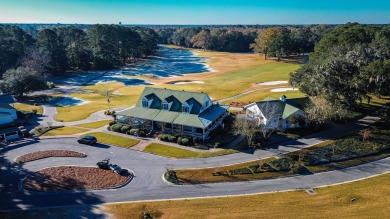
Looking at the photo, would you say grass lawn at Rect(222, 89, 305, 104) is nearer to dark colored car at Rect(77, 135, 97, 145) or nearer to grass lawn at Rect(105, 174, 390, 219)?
dark colored car at Rect(77, 135, 97, 145)

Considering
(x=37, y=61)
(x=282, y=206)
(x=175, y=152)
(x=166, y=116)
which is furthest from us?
(x=37, y=61)

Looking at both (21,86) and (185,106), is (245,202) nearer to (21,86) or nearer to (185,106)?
(185,106)

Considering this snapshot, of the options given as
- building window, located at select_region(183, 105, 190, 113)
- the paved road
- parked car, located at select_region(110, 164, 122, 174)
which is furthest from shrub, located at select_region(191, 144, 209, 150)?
parked car, located at select_region(110, 164, 122, 174)

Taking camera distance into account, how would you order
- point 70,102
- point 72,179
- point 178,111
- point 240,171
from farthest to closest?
point 70,102
point 178,111
point 240,171
point 72,179

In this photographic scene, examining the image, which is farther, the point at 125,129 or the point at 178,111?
the point at 178,111

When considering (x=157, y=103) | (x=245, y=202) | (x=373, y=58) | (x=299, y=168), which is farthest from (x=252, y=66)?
(x=245, y=202)

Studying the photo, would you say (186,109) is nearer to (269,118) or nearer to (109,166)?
(269,118)

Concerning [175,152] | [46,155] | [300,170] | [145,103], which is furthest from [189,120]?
[46,155]
